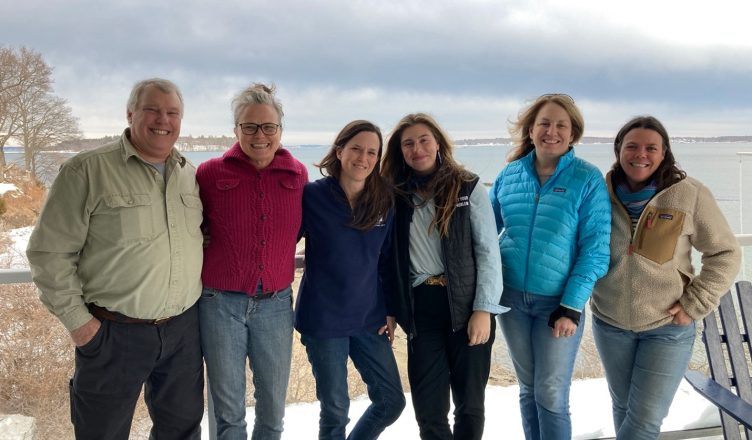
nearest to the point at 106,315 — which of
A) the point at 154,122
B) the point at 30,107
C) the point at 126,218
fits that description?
the point at 126,218

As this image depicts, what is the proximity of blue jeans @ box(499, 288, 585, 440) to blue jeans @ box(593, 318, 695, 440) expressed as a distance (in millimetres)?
210

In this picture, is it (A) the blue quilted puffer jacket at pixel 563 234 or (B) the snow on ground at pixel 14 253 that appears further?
(B) the snow on ground at pixel 14 253

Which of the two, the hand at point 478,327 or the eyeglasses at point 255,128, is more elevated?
the eyeglasses at point 255,128

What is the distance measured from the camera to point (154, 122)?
4.67 ft

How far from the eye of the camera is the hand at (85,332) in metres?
1.34

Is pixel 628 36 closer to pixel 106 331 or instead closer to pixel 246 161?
pixel 246 161

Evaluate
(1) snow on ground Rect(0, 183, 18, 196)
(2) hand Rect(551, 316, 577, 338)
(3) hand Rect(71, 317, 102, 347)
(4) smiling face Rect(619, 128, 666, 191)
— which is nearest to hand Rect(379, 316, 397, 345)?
(2) hand Rect(551, 316, 577, 338)

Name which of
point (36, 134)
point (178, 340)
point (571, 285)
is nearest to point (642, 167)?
point (571, 285)

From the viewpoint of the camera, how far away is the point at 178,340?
1514mm

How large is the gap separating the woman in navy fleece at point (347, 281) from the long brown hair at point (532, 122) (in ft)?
2.06

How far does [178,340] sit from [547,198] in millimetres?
1383

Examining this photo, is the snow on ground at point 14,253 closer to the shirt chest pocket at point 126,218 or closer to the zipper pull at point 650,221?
the shirt chest pocket at point 126,218

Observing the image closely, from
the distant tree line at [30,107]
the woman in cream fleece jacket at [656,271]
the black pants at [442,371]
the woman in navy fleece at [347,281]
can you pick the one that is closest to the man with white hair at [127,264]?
the woman in navy fleece at [347,281]

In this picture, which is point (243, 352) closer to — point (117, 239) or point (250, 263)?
point (250, 263)
